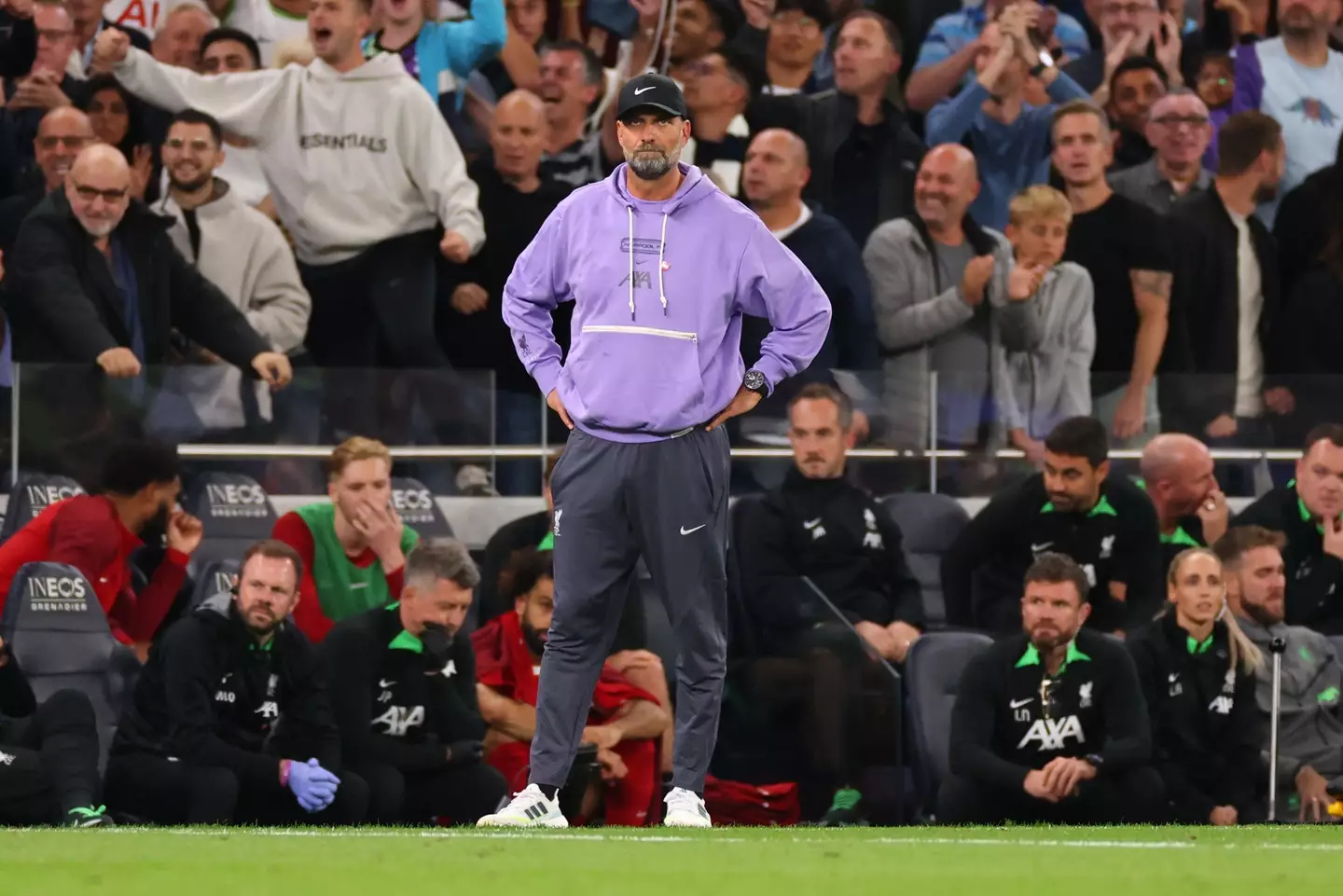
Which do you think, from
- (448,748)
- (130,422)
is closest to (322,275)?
(130,422)

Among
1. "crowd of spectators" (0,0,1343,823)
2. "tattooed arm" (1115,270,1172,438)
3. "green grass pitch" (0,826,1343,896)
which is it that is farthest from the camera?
"tattooed arm" (1115,270,1172,438)

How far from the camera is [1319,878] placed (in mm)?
4980

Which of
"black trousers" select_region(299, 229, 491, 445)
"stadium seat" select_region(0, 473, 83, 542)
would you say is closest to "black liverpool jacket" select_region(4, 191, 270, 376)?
"stadium seat" select_region(0, 473, 83, 542)

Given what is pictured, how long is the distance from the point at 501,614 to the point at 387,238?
207 centimetres

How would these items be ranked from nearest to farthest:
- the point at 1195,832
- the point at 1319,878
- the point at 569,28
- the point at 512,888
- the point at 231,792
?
the point at 512,888 < the point at 1319,878 < the point at 1195,832 < the point at 231,792 < the point at 569,28

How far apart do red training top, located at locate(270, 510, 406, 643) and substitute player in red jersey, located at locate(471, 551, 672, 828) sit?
502mm

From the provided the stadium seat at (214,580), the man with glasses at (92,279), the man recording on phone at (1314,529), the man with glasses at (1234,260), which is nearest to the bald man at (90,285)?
the man with glasses at (92,279)

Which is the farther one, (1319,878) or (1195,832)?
(1195,832)

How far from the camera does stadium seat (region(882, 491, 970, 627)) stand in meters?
10.2

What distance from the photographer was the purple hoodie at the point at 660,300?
6.41m

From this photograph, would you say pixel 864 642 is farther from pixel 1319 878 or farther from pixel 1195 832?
pixel 1319 878

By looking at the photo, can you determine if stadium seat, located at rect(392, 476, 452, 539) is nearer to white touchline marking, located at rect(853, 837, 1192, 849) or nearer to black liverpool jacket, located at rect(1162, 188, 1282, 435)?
black liverpool jacket, located at rect(1162, 188, 1282, 435)

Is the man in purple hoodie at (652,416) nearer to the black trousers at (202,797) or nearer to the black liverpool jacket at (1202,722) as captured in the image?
the black trousers at (202,797)

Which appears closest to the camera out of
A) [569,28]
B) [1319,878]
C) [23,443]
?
[1319,878]
